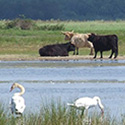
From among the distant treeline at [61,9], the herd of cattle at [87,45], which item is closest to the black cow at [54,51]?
the herd of cattle at [87,45]

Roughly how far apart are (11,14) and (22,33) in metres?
65.1

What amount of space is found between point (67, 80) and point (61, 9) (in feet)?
296

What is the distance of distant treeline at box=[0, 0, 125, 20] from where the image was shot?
347 feet

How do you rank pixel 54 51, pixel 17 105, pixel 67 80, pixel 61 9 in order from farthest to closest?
pixel 61 9
pixel 54 51
pixel 67 80
pixel 17 105

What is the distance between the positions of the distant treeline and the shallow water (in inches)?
3040

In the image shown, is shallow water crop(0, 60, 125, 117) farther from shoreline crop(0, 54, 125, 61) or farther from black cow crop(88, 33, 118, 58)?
black cow crop(88, 33, 118, 58)

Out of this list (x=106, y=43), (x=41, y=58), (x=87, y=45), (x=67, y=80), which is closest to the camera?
(x=67, y=80)

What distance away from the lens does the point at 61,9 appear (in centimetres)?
11100

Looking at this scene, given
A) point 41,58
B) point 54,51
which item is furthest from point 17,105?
point 54,51

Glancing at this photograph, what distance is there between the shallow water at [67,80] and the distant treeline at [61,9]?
77.2 m

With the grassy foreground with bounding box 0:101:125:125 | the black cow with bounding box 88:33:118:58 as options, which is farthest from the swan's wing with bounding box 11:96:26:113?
the black cow with bounding box 88:33:118:58

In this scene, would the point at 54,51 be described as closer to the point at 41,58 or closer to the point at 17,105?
the point at 41,58

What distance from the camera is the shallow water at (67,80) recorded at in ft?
54.1

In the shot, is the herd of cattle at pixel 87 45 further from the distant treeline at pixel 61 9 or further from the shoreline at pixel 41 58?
the distant treeline at pixel 61 9
